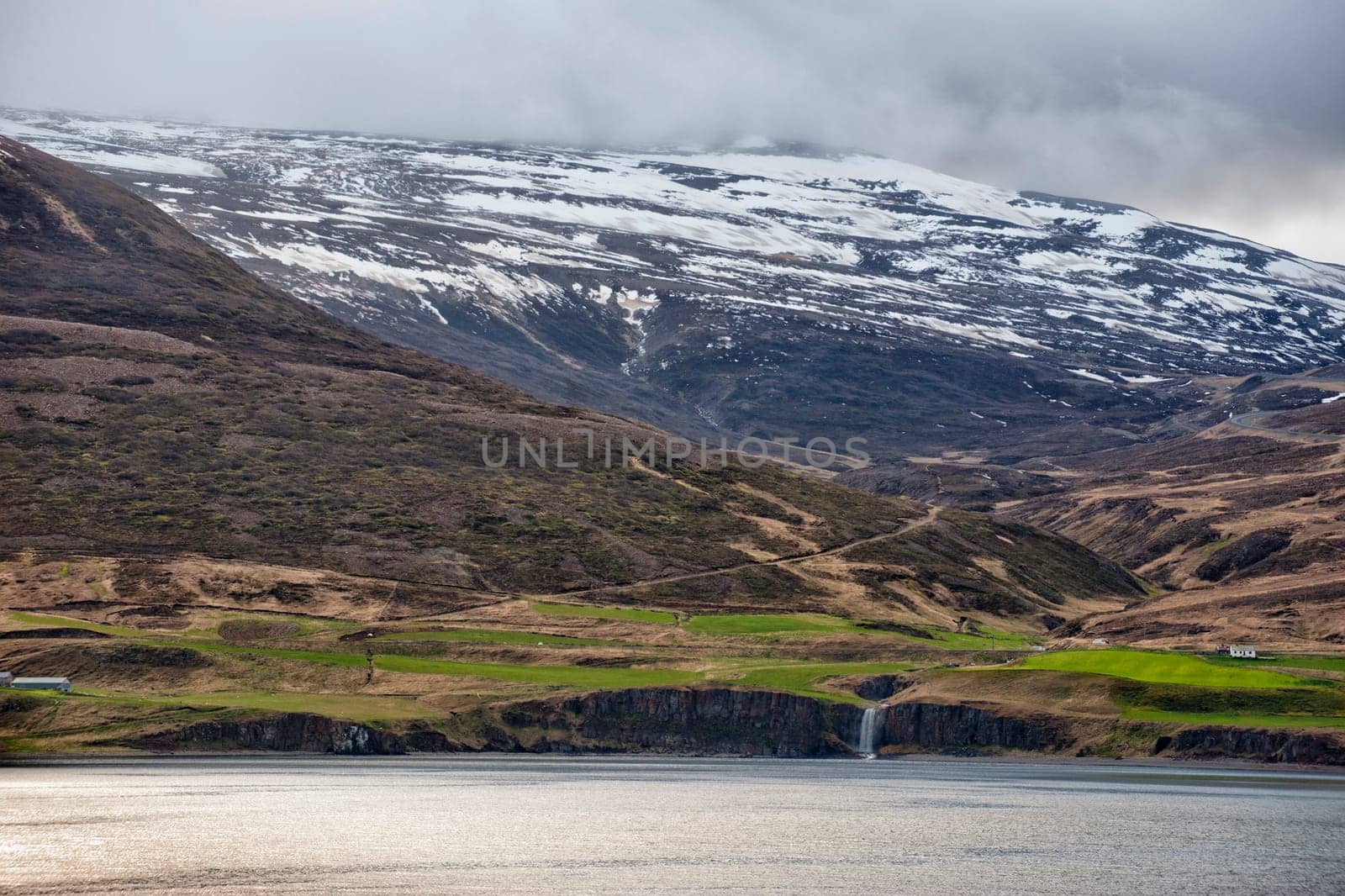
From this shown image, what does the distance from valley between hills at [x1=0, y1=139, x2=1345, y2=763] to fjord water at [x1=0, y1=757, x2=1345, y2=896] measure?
9.87m

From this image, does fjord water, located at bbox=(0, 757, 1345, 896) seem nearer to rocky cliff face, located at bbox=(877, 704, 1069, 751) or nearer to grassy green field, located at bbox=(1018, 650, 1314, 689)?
rocky cliff face, located at bbox=(877, 704, 1069, 751)

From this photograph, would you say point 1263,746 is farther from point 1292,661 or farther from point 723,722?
point 723,722

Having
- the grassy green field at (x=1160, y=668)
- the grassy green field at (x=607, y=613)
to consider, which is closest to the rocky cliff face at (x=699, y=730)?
the grassy green field at (x=1160, y=668)

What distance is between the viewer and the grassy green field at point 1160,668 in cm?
9306

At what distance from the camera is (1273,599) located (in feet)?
447

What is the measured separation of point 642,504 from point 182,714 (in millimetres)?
82379

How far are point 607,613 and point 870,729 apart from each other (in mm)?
35837

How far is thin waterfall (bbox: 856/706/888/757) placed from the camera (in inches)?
4038

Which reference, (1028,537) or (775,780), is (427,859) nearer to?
(775,780)

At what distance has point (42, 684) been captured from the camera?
8956 cm

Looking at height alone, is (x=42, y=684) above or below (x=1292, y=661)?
below

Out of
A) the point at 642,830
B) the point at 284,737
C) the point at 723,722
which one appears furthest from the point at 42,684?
the point at 642,830

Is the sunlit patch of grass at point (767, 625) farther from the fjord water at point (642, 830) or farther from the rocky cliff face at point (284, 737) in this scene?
the fjord water at point (642, 830)

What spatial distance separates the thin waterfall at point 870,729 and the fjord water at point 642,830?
16.1m
